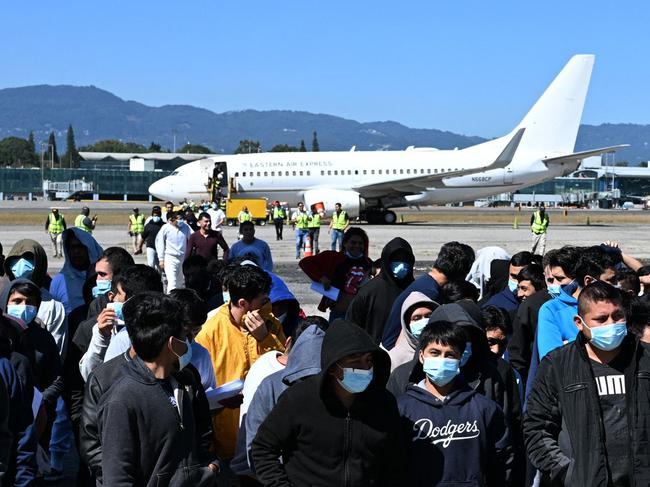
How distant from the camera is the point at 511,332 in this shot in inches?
250

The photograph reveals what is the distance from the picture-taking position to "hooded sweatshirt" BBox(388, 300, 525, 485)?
4836mm

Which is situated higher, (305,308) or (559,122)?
(559,122)

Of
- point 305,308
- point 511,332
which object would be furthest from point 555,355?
point 305,308

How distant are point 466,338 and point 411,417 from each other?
1.64ft

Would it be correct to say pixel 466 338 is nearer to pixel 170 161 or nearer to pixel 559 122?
pixel 559 122

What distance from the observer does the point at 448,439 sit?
4.43 meters

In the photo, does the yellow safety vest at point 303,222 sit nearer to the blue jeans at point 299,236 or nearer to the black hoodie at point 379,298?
the blue jeans at point 299,236

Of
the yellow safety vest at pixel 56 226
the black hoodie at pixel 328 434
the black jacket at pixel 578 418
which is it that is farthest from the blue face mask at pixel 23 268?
the yellow safety vest at pixel 56 226

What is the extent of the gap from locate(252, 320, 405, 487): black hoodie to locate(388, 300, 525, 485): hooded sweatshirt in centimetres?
64

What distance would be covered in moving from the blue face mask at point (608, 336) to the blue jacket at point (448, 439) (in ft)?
1.96

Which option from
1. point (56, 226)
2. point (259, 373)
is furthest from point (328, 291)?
point (56, 226)

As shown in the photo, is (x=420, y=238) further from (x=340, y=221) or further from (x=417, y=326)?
(x=417, y=326)

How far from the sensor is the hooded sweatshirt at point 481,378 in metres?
4.84

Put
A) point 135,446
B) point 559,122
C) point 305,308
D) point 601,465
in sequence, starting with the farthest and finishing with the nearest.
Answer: point 559,122 → point 305,308 → point 601,465 → point 135,446
